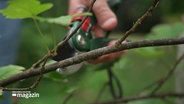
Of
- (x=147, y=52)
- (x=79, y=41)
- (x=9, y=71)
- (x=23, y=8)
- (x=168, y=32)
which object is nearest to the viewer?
(x=23, y=8)

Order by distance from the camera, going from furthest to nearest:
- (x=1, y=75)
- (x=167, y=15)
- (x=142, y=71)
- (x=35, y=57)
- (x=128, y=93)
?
(x=167, y=15)
(x=142, y=71)
(x=128, y=93)
(x=35, y=57)
(x=1, y=75)

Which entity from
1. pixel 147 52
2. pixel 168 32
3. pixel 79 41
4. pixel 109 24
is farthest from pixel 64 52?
pixel 168 32

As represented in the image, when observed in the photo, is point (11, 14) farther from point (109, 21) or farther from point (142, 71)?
point (142, 71)

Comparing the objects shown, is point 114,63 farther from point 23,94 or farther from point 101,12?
point 23,94

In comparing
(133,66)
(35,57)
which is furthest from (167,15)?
(35,57)

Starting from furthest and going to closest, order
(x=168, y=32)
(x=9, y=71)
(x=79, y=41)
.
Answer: (x=168, y=32) → (x=79, y=41) → (x=9, y=71)

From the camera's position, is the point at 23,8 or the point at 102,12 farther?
the point at 102,12

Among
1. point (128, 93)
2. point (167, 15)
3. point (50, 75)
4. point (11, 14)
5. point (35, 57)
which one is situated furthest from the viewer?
point (167, 15)

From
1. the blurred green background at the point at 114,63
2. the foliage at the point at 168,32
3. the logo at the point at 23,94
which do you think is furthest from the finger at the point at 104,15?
the foliage at the point at 168,32
